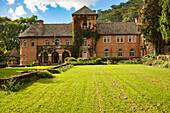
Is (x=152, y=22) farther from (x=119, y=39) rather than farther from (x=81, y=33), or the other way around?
(x=81, y=33)

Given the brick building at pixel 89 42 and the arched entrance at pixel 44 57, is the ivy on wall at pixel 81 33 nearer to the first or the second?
the brick building at pixel 89 42

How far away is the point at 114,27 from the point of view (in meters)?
36.2

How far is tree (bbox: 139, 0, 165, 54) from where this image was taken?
78.6 feet

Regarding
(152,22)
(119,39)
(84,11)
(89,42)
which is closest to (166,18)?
(152,22)

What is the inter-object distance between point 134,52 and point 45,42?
23.1 meters

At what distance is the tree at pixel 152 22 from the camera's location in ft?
78.6

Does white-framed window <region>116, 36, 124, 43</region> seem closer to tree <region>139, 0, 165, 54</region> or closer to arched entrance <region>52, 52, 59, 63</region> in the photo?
tree <region>139, 0, 165, 54</region>

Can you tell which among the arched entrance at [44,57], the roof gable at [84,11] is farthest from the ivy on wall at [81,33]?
the arched entrance at [44,57]

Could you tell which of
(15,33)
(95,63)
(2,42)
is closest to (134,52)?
(95,63)

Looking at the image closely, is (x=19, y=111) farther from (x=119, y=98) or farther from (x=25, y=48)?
(x=25, y=48)

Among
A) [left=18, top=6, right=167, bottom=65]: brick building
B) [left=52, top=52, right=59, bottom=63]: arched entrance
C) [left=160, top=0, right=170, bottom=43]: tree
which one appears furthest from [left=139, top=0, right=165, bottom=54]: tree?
[left=52, top=52, right=59, bottom=63]: arched entrance

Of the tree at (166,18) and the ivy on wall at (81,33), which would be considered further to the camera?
the ivy on wall at (81,33)

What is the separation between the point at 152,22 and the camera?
24188 mm

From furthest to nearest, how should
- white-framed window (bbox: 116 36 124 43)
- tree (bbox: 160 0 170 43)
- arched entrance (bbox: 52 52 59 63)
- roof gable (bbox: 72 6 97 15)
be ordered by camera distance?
arched entrance (bbox: 52 52 59 63) < white-framed window (bbox: 116 36 124 43) < roof gable (bbox: 72 6 97 15) < tree (bbox: 160 0 170 43)
